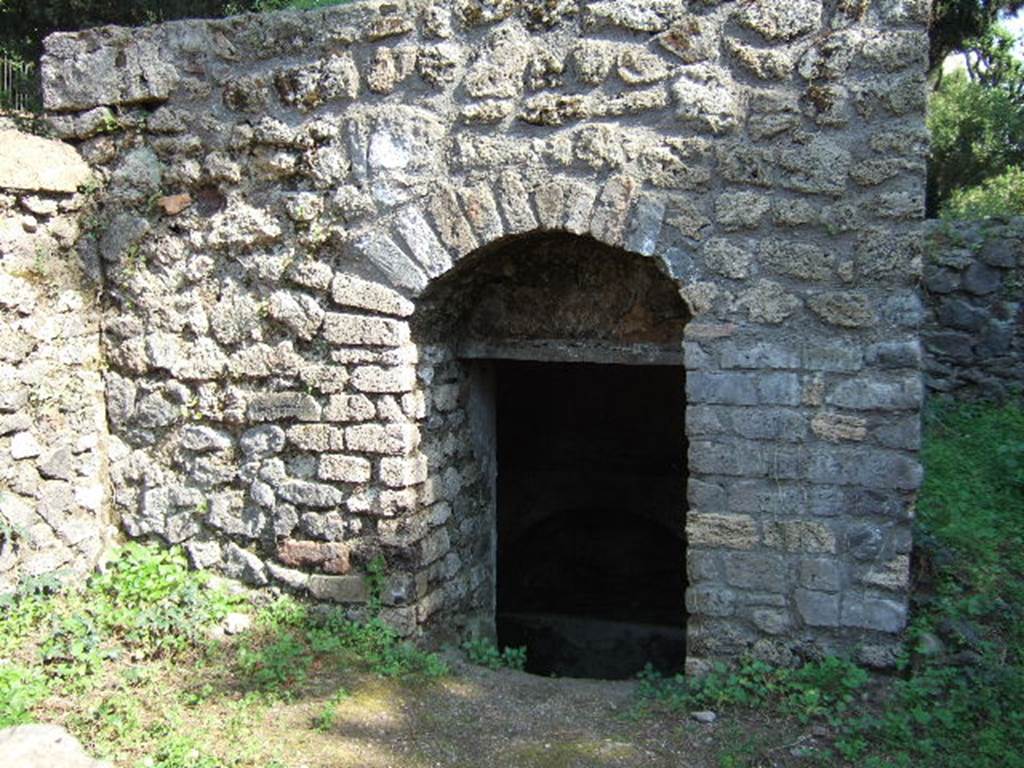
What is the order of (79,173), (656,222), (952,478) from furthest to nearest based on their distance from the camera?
(952,478), (79,173), (656,222)

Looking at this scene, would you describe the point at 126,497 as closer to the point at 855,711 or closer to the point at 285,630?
the point at 285,630

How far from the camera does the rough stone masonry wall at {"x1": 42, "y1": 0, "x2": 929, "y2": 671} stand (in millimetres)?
3967

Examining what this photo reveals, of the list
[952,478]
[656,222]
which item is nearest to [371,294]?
[656,222]

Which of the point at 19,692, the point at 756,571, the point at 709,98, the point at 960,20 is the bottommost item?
the point at 19,692

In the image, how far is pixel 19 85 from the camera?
323 inches

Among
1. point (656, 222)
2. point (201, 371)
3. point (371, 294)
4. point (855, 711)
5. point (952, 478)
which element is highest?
point (656, 222)

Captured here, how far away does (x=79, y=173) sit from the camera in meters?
4.78

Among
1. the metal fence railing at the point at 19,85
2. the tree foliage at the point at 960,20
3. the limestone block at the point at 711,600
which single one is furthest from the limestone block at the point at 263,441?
the tree foliage at the point at 960,20

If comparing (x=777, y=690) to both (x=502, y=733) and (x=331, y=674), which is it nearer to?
(x=502, y=733)

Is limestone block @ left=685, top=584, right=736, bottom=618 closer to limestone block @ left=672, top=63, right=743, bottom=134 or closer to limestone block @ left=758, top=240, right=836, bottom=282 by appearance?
limestone block @ left=758, top=240, right=836, bottom=282

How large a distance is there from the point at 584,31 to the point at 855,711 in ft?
9.66

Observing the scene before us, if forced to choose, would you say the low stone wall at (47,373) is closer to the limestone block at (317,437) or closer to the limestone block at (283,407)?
the limestone block at (283,407)

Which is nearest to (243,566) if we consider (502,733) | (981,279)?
(502,733)

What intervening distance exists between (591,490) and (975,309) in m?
3.17
